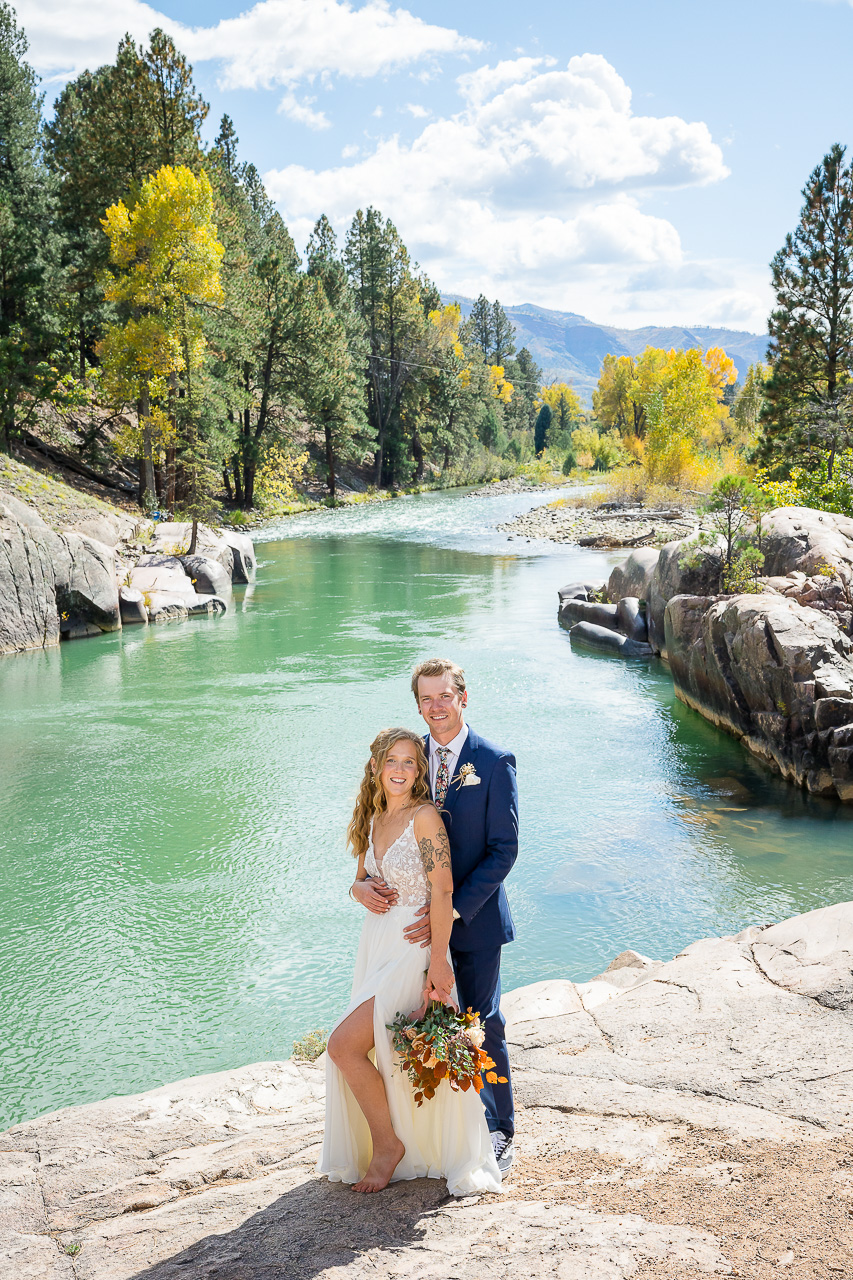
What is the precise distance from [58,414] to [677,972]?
3213 cm

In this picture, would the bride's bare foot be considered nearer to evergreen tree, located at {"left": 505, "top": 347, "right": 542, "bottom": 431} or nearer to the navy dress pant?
the navy dress pant

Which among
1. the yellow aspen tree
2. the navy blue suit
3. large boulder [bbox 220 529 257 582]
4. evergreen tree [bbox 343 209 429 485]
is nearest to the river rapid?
the navy blue suit

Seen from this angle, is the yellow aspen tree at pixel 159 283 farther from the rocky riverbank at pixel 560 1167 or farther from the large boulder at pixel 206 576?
the rocky riverbank at pixel 560 1167

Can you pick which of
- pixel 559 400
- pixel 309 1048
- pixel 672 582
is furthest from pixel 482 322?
pixel 309 1048

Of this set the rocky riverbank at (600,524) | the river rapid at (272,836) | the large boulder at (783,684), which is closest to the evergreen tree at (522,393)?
the rocky riverbank at (600,524)

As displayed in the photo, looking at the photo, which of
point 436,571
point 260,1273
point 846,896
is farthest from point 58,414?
point 260,1273

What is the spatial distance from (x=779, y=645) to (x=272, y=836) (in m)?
6.13

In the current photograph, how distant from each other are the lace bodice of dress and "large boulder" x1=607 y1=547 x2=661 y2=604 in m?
16.3

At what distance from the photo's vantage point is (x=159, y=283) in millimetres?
27734

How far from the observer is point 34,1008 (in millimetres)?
6457

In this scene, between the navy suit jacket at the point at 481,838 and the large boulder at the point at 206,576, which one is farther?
the large boulder at the point at 206,576

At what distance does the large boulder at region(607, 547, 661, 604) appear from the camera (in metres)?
19.4

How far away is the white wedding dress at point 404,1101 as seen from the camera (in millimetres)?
3188

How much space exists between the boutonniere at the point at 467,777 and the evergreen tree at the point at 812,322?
25.3 metres
